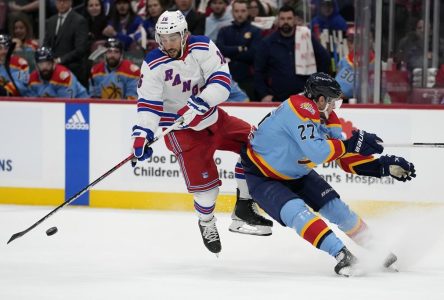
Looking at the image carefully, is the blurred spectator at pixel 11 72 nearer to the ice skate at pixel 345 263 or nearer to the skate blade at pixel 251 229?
the skate blade at pixel 251 229

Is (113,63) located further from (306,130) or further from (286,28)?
(306,130)

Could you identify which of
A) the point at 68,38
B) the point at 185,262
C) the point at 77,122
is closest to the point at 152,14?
the point at 68,38

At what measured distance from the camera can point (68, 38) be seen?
29.9 feet

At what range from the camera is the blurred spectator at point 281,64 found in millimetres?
8227

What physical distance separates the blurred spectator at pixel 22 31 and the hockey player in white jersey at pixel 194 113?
360cm

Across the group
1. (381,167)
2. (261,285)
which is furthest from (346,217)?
(261,285)

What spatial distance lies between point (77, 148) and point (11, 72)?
3.77ft

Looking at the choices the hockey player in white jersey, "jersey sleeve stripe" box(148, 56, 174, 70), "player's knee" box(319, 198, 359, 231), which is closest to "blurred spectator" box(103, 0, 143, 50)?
the hockey player in white jersey

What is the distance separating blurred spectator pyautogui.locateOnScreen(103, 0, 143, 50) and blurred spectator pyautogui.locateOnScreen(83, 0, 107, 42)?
54 millimetres

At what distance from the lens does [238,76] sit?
851 centimetres

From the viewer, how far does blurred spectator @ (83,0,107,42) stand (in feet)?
30.3

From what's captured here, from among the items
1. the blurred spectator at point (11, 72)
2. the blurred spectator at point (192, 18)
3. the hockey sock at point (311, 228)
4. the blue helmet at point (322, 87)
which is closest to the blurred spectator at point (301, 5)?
the blurred spectator at point (192, 18)

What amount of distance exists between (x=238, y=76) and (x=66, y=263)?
312 centimetres

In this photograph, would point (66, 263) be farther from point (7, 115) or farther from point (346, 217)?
point (7, 115)
